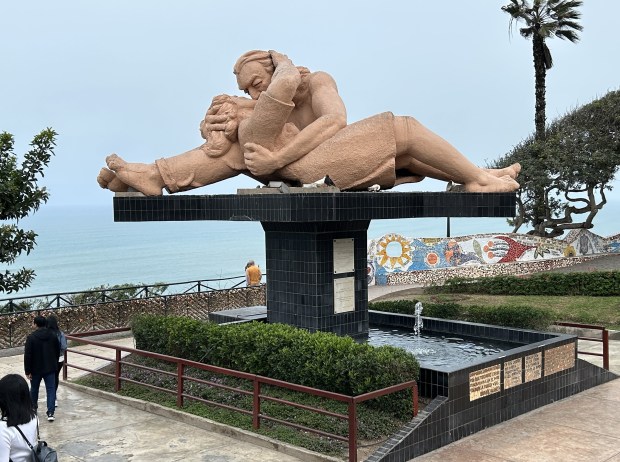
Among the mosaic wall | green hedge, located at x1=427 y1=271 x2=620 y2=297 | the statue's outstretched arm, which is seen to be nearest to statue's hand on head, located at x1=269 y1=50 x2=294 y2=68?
the statue's outstretched arm

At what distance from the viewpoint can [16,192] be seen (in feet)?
42.8

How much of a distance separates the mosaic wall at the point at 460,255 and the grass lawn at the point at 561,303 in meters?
2.62

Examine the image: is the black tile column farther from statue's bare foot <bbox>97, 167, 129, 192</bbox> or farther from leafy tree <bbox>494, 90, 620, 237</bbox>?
leafy tree <bbox>494, 90, 620, 237</bbox>

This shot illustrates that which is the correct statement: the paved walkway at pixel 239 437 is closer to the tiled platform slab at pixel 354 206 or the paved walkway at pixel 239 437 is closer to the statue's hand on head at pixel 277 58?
the tiled platform slab at pixel 354 206

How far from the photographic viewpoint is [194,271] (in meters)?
67.6

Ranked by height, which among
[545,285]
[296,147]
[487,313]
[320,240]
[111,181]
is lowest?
[545,285]

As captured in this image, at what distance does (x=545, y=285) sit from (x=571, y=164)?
30.4 feet

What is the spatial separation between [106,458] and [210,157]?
5032 mm

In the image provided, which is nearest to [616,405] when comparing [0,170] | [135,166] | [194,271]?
[135,166]

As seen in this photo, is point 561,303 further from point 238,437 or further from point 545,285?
point 238,437

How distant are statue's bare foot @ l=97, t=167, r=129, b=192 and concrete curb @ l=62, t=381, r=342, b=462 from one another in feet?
10.1

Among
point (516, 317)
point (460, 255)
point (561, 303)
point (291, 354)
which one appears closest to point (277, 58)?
point (291, 354)

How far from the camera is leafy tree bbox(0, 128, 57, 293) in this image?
42.6ft

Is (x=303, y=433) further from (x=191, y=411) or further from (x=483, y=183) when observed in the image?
(x=483, y=183)
